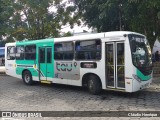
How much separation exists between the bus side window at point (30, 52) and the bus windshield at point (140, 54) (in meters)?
5.91

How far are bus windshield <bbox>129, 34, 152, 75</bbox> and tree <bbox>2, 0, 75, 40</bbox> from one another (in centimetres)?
1100

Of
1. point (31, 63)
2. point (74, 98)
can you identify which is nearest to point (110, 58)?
point (74, 98)

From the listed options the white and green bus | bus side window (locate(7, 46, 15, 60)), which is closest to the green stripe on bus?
the white and green bus

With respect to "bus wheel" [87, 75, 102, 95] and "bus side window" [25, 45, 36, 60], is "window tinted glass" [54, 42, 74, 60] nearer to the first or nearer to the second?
"bus wheel" [87, 75, 102, 95]

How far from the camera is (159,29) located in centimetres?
1600

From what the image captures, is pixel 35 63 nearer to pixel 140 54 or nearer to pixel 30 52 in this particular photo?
pixel 30 52

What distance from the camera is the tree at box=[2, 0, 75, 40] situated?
20.2 meters

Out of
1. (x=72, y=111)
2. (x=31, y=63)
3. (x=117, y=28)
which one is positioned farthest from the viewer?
(x=117, y=28)

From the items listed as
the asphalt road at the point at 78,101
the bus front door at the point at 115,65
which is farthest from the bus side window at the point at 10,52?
the bus front door at the point at 115,65

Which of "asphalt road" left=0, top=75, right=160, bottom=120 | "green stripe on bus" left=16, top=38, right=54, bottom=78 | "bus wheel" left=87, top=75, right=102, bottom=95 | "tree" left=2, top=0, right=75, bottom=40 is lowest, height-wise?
"asphalt road" left=0, top=75, right=160, bottom=120

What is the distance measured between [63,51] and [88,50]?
5.20 ft

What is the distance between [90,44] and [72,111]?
3634 millimetres

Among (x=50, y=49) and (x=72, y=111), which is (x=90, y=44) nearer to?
(x=50, y=49)

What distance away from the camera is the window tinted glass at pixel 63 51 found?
1089cm
